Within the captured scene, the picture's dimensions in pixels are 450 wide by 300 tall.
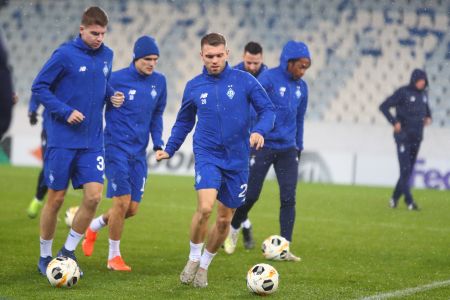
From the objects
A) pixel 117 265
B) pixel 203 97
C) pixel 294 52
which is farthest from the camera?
pixel 294 52

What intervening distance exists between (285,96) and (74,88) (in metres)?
2.25

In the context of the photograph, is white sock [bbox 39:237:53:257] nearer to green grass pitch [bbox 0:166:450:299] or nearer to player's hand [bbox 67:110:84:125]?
green grass pitch [bbox 0:166:450:299]

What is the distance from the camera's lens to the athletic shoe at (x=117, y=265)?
24.8 feet

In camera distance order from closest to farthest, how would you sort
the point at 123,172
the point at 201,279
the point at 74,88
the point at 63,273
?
the point at 63,273
the point at 201,279
the point at 74,88
the point at 123,172

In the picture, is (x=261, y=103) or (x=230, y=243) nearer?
(x=261, y=103)

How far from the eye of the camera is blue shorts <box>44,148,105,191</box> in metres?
6.93

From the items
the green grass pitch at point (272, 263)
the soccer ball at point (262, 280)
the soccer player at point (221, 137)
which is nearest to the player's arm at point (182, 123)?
the soccer player at point (221, 137)

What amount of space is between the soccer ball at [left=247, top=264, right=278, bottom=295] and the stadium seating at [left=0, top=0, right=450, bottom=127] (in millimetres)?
15322

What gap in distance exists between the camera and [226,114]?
680 centimetres

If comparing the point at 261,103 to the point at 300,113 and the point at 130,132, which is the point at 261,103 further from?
the point at 300,113

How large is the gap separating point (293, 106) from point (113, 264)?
87.8 inches

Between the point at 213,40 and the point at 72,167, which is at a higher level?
the point at 213,40

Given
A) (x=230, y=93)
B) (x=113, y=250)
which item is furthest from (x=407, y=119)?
(x=230, y=93)

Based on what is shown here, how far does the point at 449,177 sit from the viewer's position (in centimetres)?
1852
